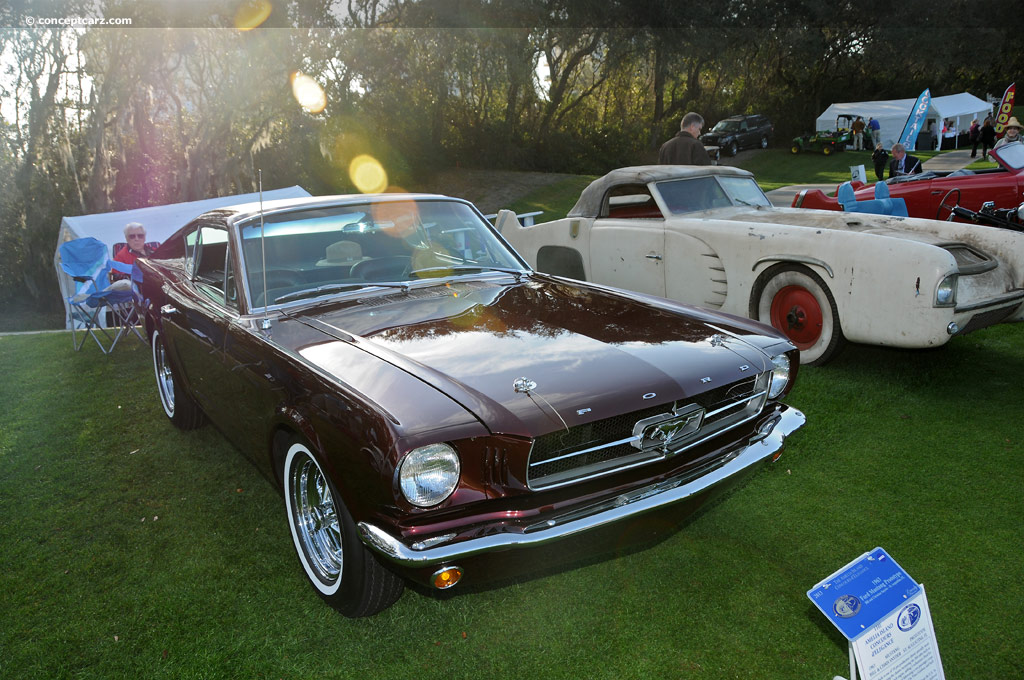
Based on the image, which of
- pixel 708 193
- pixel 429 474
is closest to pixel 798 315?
pixel 708 193

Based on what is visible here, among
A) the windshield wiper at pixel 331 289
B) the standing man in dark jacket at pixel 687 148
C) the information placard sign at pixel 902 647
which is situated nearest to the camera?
the information placard sign at pixel 902 647

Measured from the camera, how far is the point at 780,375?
312cm

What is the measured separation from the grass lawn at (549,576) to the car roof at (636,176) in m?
2.63

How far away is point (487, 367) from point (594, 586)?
1086mm

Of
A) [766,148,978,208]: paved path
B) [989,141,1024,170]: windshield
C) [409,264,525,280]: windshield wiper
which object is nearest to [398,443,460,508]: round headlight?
[409,264,525,280]: windshield wiper

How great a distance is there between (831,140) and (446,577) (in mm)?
33196

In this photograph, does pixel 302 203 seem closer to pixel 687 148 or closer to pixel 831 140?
pixel 687 148

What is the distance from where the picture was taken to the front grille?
7.78 feet

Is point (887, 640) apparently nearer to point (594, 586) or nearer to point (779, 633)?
point (779, 633)

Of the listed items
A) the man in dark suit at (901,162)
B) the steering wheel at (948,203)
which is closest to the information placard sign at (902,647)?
the steering wheel at (948,203)

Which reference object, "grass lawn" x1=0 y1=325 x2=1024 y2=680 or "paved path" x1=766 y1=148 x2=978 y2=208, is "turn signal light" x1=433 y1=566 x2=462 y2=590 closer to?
"grass lawn" x1=0 y1=325 x2=1024 y2=680

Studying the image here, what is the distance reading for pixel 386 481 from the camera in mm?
2207

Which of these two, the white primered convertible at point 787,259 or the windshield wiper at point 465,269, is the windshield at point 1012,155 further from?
the windshield wiper at point 465,269

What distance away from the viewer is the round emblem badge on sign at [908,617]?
6.88 ft
